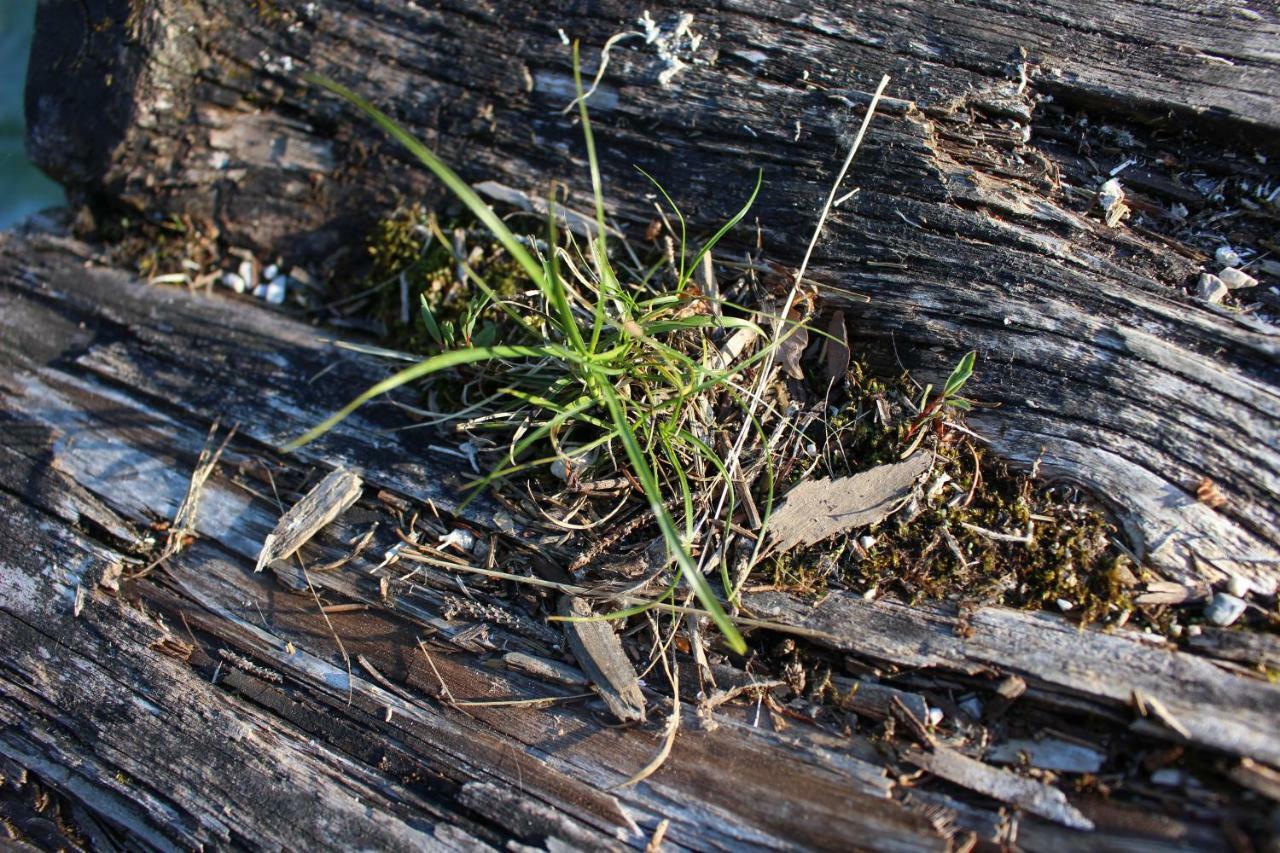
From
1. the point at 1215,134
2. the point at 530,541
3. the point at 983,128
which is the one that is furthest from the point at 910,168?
the point at 530,541

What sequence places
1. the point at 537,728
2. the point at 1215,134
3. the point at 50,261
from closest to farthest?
the point at 537,728 → the point at 1215,134 → the point at 50,261

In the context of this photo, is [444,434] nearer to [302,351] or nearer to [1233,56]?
[302,351]

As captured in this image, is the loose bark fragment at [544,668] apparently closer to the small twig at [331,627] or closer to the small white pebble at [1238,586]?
the small twig at [331,627]

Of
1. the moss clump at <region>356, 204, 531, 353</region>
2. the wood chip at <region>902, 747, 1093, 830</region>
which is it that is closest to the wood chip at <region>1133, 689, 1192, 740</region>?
the wood chip at <region>902, 747, 1093, 830</region>

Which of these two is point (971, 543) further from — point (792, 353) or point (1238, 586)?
point (792, 353)

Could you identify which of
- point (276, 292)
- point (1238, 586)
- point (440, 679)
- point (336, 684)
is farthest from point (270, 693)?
point (1238, 586)

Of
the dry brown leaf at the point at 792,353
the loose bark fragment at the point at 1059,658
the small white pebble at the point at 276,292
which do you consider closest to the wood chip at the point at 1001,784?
the loose bark fragment at the point at 1059,658

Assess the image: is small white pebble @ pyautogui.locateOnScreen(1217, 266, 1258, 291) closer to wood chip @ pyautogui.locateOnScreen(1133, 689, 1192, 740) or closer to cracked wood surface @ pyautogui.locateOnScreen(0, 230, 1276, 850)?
cracked wood surface @ pyautogui.locateOnScreen(0, 230, 1276, 850)
